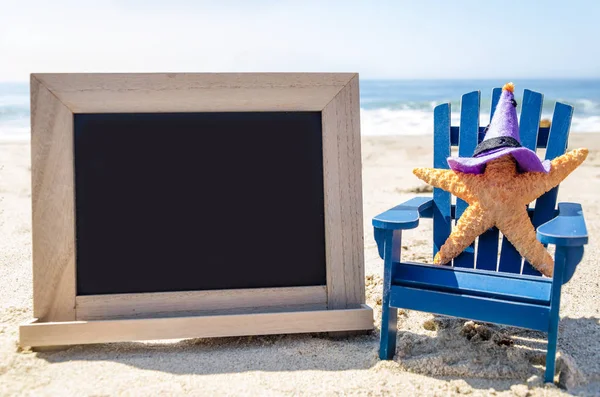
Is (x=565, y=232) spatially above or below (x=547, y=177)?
below

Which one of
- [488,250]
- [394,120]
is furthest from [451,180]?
[394,120]

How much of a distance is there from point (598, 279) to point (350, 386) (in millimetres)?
2296

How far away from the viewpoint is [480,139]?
3.49 metres

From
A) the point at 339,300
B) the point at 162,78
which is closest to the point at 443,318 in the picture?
the point at 339,300

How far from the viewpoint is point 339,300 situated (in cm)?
298

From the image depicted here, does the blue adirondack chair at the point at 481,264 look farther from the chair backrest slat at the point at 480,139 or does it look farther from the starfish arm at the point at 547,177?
the starfish arm at the point at 547,177

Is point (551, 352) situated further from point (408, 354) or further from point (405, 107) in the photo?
→ point (405, 107)

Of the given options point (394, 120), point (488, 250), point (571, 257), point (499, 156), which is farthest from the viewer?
point (394, 120)

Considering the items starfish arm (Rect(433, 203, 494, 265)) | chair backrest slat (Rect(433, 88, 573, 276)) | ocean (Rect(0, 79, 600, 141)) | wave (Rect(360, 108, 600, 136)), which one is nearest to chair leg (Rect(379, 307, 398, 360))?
starfish arm (Rect(433, 203, 494, 265))

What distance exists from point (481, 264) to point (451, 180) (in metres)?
0.48

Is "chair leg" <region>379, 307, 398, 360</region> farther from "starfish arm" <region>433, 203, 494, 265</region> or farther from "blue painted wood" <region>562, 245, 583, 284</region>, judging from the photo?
"blue painted wood" <region>562, 245, 583, 284</region>

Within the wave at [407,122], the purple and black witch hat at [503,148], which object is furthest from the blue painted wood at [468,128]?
the wave at [407,122]

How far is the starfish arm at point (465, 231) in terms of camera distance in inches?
122

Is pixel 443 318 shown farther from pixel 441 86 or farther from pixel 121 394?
pixel 441 86
